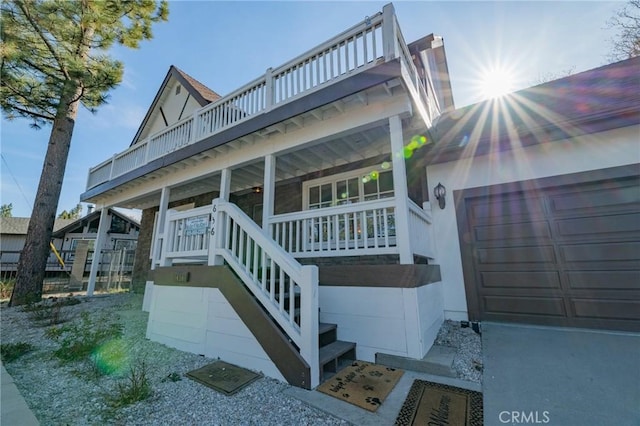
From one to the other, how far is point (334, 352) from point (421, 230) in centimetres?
232

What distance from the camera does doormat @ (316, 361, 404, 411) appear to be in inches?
93.0

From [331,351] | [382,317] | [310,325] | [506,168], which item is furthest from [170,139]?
[506,168]

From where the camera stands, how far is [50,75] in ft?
26.6

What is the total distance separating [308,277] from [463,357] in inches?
84.9

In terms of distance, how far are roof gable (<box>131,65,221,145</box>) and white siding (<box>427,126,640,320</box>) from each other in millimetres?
8308

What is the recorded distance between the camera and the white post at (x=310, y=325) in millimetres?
2656

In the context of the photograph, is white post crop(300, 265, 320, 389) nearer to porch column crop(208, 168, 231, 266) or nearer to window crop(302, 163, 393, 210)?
porch column crop(208, 168, 231, 266)

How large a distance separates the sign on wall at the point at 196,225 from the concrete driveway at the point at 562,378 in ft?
12.9

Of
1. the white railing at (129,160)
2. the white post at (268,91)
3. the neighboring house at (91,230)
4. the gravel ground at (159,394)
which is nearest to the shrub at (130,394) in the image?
the gravel ground at (159,394)

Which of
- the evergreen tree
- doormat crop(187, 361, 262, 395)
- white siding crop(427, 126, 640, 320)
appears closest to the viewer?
doormat crop(187, 361, 262, 395)

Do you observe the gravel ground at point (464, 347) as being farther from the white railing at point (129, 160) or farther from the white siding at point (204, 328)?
the white railing at point (129, 160)

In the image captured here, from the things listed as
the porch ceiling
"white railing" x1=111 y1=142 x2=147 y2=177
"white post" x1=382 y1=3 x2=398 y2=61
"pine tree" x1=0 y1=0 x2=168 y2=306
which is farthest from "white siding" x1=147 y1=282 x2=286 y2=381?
"pine tree" x1=0 y1=0 x2=168 y2=306

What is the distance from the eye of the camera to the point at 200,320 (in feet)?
11.9

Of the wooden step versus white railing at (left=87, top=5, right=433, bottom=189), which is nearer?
the wooden step
